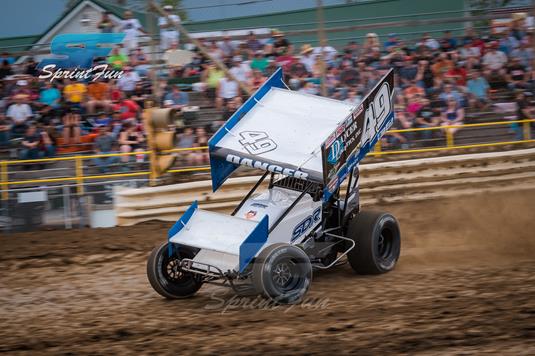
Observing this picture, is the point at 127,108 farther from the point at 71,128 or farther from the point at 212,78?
the point at 212,78

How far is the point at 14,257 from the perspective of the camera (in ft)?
34.9

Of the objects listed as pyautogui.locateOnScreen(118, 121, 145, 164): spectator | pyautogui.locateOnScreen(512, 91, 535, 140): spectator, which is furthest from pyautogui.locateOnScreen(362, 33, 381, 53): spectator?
pyautogui.locateOnScreen(118, 121, 145, 164): spectator

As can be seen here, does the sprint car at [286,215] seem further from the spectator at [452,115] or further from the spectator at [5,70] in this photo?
the spectator at [5,70]

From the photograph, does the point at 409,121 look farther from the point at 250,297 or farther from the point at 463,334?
the point at 463,334

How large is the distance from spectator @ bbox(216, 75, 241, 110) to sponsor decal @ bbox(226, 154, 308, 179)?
5.46 metres

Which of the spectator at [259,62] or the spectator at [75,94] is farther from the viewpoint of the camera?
the spectator at [259,62]

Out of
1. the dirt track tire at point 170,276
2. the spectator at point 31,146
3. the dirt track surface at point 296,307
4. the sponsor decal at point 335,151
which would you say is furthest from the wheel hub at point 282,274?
the spectator at point 31,146

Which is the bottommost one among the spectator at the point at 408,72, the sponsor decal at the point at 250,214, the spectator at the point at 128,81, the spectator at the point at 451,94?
the sponsor decal at the point at 250,214

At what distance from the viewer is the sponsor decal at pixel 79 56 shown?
13.8 m

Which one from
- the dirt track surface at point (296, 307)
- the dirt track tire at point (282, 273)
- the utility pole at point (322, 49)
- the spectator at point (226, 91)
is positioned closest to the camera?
the dirt track surface at point (296, 307)

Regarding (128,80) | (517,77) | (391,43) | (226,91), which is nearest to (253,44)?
(226,91)

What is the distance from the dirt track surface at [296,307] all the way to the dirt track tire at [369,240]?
0.43 feet

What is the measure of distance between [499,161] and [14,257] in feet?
26.3

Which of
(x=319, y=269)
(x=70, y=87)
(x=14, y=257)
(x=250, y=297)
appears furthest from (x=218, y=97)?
(x=250, y=297)
